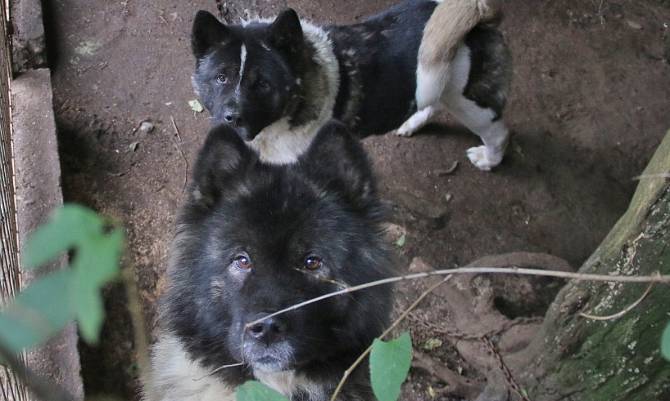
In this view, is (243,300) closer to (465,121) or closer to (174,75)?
(465,121)

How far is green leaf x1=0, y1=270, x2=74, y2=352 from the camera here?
0.55 meters

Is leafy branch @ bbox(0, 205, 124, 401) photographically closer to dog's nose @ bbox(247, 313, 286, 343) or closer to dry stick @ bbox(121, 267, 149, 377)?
dry stick @ bbox(121, 267, 149, 377)

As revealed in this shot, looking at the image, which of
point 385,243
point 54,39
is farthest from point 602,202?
point 54,39

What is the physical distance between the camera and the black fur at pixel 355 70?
386 centimetres

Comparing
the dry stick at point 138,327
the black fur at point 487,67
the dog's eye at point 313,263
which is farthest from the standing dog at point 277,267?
the black fur at point 487,67

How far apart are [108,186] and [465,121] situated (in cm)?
245

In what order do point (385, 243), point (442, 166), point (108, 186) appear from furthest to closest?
point (442, 166) → point (108, 186) → point (385, 243)

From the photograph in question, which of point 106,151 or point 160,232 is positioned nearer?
point 160,232

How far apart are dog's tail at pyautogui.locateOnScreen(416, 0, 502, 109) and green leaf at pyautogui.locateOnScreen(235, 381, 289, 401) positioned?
10.4 feet

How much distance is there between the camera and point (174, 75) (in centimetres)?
512

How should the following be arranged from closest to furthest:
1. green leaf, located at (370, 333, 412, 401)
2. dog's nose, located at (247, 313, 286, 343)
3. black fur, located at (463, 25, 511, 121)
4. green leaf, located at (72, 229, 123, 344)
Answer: green leaf, located at (72, 229, 123, 344), green leaf, located at (370, 333, 412, 401), dog's nose, located at (247, 313, 286, 343), black fur, located at (463, 25, 511, 121)

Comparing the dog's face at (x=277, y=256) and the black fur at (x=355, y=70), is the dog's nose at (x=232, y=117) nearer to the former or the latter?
the black fur at (x=355, y=70)

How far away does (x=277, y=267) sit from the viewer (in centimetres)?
228

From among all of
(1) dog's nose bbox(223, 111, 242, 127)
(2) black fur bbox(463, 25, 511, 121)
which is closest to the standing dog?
(1) dog's nose bbox(223, 111, 242, 127)
